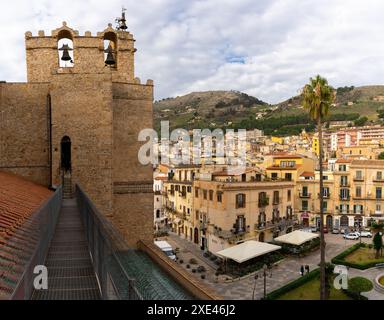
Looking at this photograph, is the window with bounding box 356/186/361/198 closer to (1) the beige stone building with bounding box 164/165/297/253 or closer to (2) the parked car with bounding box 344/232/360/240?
(2) the parked car with bounding box 344/232/360/240

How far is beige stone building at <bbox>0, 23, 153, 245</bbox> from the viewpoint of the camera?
613 inches

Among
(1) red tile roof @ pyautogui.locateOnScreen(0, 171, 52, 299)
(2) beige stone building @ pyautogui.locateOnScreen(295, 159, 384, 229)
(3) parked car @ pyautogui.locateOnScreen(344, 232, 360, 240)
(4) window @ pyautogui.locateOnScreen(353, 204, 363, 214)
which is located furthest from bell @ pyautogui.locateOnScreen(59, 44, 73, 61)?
(4) window @ pyautogui.locateOnScreen(353, 204, 363, 214)

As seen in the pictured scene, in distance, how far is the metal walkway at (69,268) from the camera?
5.72 meters

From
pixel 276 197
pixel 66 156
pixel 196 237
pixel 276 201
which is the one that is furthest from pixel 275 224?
pixel 66 156

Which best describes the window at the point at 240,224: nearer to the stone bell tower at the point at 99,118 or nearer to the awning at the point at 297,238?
the awning at the point at 297,238

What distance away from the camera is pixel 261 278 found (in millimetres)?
27594

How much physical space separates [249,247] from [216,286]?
409 cm

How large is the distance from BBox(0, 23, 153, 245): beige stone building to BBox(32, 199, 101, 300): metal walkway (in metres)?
5.02

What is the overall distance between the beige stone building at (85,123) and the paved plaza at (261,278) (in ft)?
32.1

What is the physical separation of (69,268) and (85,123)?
9.49 meters

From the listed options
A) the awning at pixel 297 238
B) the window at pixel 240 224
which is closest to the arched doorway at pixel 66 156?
the window at pixel 240 224

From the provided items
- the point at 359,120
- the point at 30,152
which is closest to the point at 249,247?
the point at 30,152
